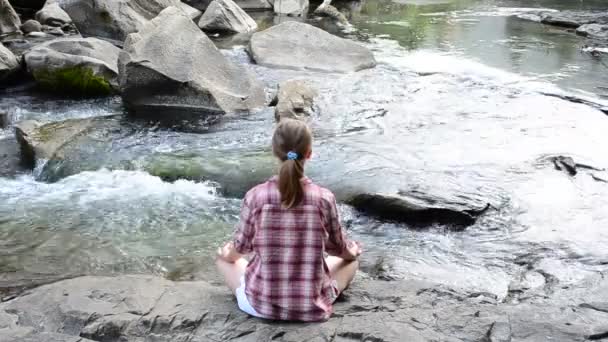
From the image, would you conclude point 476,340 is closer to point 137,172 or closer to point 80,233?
point 80,233

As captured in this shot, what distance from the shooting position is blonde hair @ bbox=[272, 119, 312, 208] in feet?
9.83

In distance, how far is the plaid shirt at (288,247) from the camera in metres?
3.12

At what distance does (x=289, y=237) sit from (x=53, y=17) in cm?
1263

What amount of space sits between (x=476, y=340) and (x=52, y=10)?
1351 centimetres

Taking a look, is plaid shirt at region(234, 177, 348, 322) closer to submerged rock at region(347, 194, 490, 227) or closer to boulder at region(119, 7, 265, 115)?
submerged rock at region(347, 194, 490, 227)

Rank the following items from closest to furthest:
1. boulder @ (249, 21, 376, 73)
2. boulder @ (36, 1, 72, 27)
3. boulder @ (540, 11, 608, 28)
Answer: boulder @ (249, 21, 376, 73)
boulder @ (36, 1, 72, 27)
boulder @ (540, 11, 608, 28)

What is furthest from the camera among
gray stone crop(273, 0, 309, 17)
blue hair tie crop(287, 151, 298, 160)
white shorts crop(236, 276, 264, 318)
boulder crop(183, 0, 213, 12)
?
gray stone crop(273, 0, 309, 17)

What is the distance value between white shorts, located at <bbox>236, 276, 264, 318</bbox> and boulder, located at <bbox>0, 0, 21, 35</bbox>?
11.3 metres

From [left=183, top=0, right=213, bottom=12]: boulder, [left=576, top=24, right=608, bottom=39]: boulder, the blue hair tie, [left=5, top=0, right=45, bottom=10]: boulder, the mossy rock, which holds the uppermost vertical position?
the blue hair tie

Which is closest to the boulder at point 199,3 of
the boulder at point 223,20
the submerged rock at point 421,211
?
the boulder at point 223,20

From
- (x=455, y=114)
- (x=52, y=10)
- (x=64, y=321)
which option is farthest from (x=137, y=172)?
(x=52, y=10)

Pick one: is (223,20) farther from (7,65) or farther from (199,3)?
(7,65)

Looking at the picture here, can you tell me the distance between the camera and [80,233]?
209 inches

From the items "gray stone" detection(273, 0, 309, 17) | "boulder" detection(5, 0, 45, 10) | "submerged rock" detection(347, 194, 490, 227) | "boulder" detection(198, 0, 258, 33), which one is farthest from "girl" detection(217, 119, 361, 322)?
"gray stone" detection(273, 0, 309, 17)
